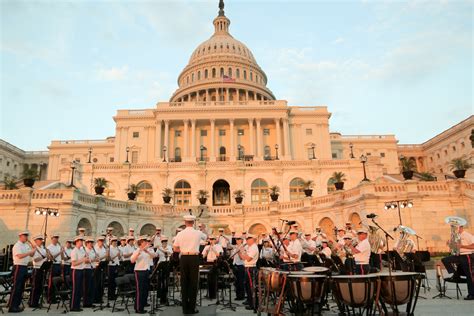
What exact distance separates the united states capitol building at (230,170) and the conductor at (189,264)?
19.9 meters

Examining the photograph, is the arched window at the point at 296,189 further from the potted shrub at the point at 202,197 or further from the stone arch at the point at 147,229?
the stone arch at the point at 147,229

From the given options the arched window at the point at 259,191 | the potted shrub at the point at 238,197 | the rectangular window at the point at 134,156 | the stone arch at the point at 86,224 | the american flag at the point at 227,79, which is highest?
the american flag at the point at 227,79

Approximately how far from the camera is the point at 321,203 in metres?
33.7

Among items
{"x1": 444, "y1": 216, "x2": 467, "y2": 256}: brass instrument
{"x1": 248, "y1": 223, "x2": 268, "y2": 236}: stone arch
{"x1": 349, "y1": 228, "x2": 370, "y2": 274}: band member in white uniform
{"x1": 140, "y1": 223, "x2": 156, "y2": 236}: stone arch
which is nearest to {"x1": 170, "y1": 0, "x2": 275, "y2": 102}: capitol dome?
{"x1": 248, "y1": 223, "x2": 268, "y2": 236}: stone arch

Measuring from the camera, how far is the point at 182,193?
5141 centimetres

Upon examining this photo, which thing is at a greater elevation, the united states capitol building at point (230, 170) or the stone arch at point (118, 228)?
the united states capitol building at point (230, 170)

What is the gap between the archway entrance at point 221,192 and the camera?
52625 mm

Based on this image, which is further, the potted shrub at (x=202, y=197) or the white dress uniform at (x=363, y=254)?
the potted shrub at (x=202, y=197)

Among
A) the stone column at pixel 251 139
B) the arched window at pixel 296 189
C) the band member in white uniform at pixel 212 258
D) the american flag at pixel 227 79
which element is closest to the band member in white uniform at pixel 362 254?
the band member in white uniform at pixel 212 258

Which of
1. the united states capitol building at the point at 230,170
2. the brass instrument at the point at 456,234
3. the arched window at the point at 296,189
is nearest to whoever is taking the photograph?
the brass instrument at the point at 456,234

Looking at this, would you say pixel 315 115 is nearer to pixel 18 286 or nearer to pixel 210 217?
pixel 210 217

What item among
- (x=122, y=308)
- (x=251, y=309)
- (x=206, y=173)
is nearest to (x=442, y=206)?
(x=251, y=309)

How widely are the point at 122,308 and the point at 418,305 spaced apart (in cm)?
1016

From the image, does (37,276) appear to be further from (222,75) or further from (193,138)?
(222,75)
